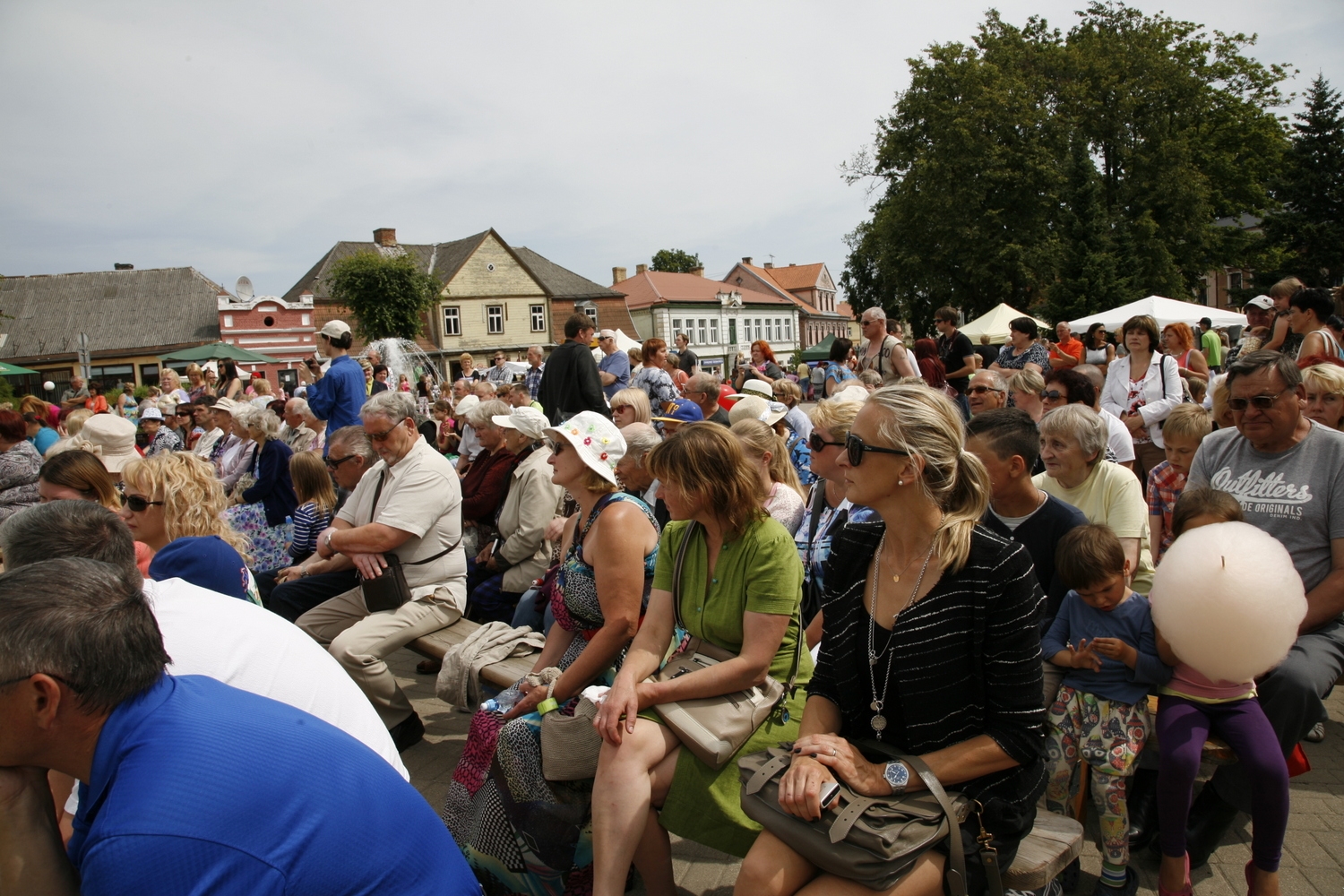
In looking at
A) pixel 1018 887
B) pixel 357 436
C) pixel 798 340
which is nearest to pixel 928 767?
pixel 1018 887

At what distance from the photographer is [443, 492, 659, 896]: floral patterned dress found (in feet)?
9.09

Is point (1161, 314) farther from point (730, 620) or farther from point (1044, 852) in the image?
point (1044, 852)

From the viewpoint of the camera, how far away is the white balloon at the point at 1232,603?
243 centimetres

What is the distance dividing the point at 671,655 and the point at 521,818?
76 centimetres

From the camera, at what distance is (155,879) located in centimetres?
125

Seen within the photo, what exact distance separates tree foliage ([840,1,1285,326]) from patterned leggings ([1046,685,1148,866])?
2783 cm

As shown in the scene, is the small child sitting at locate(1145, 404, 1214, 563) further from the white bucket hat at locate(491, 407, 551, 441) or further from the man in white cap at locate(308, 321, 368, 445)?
the man in white cap at locate(308, 321, 368, 445)

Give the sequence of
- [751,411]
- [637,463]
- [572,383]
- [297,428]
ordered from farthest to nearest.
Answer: [297,428] < [572,383] < [751,411] < [637,463]

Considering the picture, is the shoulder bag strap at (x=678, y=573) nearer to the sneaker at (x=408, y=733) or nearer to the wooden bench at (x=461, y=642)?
the wooden bench at (x=461, y=642)

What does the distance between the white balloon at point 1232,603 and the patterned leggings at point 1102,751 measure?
31 cm

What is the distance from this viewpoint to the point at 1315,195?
32.8m

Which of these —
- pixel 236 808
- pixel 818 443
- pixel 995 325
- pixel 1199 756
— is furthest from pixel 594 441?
pixel 995 325

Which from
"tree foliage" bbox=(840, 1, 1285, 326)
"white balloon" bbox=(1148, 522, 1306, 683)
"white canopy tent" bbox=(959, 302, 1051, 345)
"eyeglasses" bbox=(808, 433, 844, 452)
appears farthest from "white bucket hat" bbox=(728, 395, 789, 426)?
"tree foliage" bbox=(840, 1, 1285, 326)

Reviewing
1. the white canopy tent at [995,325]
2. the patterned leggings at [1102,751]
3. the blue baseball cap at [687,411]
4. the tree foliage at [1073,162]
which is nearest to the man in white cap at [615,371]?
the blue baseball cap at [687,411]
